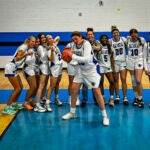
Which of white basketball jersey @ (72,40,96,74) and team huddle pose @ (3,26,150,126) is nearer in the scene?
white basketball jersey @ (72,40,96,74)

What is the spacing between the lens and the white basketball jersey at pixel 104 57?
20.5ft

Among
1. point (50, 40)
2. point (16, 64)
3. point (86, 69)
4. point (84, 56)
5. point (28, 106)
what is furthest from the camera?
point (28, 106)

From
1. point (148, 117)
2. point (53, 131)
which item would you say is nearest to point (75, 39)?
point (53, 131)

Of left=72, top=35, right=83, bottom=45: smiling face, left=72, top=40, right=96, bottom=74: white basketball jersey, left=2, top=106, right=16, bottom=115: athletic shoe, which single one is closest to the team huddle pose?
left=2, top=106, right=16, bottom=115: athletic shoe

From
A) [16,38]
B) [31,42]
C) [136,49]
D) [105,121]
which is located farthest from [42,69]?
[16,38]

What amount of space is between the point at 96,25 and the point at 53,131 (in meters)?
8.88

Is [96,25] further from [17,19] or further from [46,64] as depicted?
[46,64]

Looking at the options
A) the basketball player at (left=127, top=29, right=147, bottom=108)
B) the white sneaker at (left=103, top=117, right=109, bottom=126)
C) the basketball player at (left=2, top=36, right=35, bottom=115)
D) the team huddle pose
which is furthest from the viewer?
the basketball player at (left=127, top=29, right=147, bottom=108)

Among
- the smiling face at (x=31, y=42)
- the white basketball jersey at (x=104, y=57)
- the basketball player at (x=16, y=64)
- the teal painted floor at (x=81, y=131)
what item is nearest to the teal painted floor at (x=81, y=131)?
the teal painted floor at (x=81, y=131)

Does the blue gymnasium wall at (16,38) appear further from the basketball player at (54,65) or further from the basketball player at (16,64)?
the basketball player at (16,64)

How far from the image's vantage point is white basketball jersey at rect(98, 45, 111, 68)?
6.26 meters

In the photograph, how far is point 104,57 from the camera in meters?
6.30

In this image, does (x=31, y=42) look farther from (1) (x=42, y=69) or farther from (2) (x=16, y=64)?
(1) (x=42, y=69)

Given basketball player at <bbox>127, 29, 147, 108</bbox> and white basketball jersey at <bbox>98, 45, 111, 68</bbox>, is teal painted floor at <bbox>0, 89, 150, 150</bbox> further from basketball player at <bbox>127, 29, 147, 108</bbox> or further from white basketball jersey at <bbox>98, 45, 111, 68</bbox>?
white basketball jersey at <bbox>98, 45, 111, 68</bbox>
